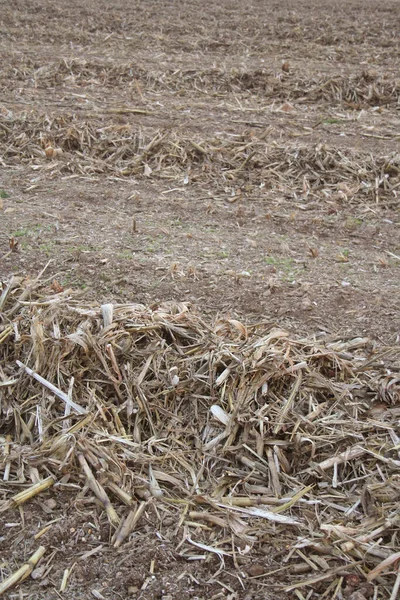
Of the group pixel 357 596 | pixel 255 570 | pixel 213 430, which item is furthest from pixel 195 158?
pixel 357 596

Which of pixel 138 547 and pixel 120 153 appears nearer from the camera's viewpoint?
pixel 138 547

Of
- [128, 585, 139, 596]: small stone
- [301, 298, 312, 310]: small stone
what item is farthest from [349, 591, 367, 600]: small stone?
[301, 298, 312, 310]: small stone

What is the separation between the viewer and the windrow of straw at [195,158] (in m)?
5.31

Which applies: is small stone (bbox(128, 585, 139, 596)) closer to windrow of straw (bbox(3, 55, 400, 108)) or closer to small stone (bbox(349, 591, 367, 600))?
small stone (bbox(349, 591, 367, 600))

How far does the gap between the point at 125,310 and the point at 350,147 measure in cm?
304

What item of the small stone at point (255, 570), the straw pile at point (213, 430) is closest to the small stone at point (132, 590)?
the straw pile at point (213, 430)

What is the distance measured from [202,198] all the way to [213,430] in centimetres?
241

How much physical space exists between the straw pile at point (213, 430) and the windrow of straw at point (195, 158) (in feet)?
6.74

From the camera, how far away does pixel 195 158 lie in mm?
5555

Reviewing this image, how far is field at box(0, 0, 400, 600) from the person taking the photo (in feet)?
8.39

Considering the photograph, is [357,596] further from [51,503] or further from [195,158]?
[195,158]

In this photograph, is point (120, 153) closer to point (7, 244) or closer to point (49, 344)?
point (7, 244)

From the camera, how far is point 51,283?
390cm

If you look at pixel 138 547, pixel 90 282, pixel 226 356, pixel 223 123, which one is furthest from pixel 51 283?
pixel 223 123
